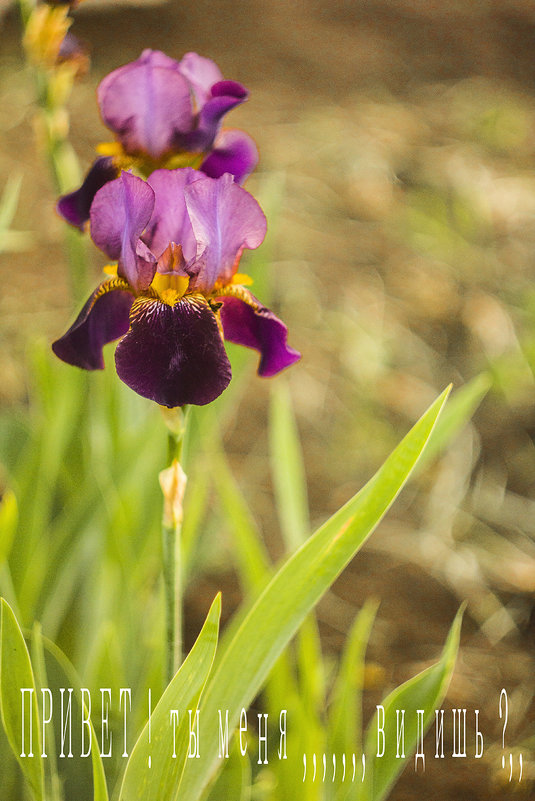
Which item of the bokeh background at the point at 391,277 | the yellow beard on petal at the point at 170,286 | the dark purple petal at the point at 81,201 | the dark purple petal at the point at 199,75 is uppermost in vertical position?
the dark purple petal at the point at 199,75

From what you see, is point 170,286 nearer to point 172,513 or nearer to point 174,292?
point 174,292

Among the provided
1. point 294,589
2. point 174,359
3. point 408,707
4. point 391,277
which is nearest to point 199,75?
point 174,359

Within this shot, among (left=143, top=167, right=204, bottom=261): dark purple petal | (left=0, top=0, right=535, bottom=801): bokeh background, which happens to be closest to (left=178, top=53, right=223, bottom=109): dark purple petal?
(left=143, top=167, right=204, bottom=261): dark purple petal

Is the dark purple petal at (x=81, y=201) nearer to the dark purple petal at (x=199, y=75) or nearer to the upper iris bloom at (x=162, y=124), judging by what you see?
the upper iris bloom at (x=162, y=124)

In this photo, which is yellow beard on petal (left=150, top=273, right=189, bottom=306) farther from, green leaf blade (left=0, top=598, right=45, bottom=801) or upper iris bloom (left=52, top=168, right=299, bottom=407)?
green leaf blade (left=0, top=598, right=45, bottom=801)

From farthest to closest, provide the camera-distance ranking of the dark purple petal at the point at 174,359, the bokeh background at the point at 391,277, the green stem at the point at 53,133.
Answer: the bokeh background at the point at 391,277
the green stem at the point at 53,133
the dark purple petal at the point at 174,359

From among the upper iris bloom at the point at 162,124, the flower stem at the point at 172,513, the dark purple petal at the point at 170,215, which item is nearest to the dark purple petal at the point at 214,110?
the upper iris bloom at the point at 162,124

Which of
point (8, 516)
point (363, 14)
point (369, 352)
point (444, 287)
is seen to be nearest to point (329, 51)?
point (363, 14)
